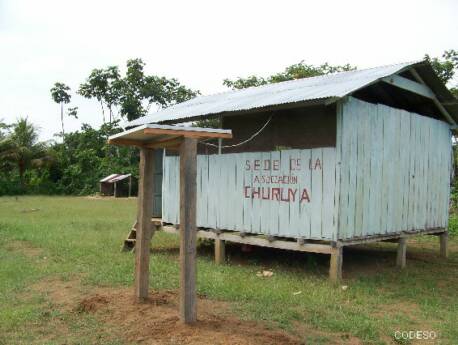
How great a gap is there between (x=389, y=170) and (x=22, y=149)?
2880 cm

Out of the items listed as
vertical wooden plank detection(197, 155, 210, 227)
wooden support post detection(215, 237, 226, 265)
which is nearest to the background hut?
vertical wooden plank detection(197, 155, 210, 227)

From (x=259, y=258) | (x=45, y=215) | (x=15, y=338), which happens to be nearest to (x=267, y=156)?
(x=259, y=258)

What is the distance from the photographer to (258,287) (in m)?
7.59

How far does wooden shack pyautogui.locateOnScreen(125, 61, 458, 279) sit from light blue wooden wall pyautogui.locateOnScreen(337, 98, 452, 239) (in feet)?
0.06

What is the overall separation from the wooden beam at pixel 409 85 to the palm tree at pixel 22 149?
90.9ft

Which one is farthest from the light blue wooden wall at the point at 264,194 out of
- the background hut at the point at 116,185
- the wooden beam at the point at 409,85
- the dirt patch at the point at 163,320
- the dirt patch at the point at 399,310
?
the background hut at the point at 116,185

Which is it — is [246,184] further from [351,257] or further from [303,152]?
[351,257]

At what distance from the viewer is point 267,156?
909cm

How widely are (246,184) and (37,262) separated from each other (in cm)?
425

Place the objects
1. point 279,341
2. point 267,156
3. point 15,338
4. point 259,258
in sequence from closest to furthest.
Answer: point 279,341, point 15,338, point 267,156, point 259,258

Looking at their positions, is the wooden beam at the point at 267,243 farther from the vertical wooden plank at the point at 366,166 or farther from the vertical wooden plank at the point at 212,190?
the vertical wooden plank at the point at 366,166

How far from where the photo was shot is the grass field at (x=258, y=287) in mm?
5609

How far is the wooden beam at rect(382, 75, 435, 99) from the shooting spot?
360 inches

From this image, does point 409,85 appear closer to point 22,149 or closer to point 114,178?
point 114,178
